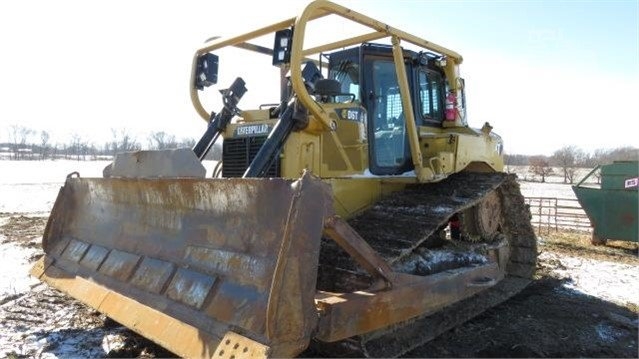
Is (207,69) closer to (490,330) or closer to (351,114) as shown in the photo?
(351,114)

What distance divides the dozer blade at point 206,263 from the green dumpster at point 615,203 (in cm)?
949

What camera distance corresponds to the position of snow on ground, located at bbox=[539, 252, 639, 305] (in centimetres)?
655

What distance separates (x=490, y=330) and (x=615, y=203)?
7.07 metres

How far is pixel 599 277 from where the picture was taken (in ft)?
24.9

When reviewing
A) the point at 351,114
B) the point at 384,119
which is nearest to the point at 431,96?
the point at 384,119

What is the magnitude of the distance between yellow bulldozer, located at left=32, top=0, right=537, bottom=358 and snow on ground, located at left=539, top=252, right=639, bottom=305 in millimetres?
948

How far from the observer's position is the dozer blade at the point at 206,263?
301 cm

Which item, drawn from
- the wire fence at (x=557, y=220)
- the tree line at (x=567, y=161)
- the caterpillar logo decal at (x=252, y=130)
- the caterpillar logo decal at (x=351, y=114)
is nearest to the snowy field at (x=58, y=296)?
the caterpillar logo decal at (x=252, y=130)

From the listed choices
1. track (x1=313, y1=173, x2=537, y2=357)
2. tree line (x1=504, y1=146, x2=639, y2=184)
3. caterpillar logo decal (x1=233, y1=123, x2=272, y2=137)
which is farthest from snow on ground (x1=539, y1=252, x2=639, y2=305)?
tree line (x1=504, y1=146, x2=639, y2=184)

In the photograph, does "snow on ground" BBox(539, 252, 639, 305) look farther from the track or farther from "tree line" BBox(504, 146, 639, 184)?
"tree line" BBox(504, 146, 639, 184)

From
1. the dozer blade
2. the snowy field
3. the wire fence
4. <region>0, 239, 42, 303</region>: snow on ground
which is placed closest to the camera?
the dozer blade

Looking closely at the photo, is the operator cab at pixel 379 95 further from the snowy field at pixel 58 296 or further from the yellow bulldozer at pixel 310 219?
the snowy field at pixel 58 296

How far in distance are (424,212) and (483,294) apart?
148cm

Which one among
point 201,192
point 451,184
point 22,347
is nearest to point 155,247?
point 201,192
